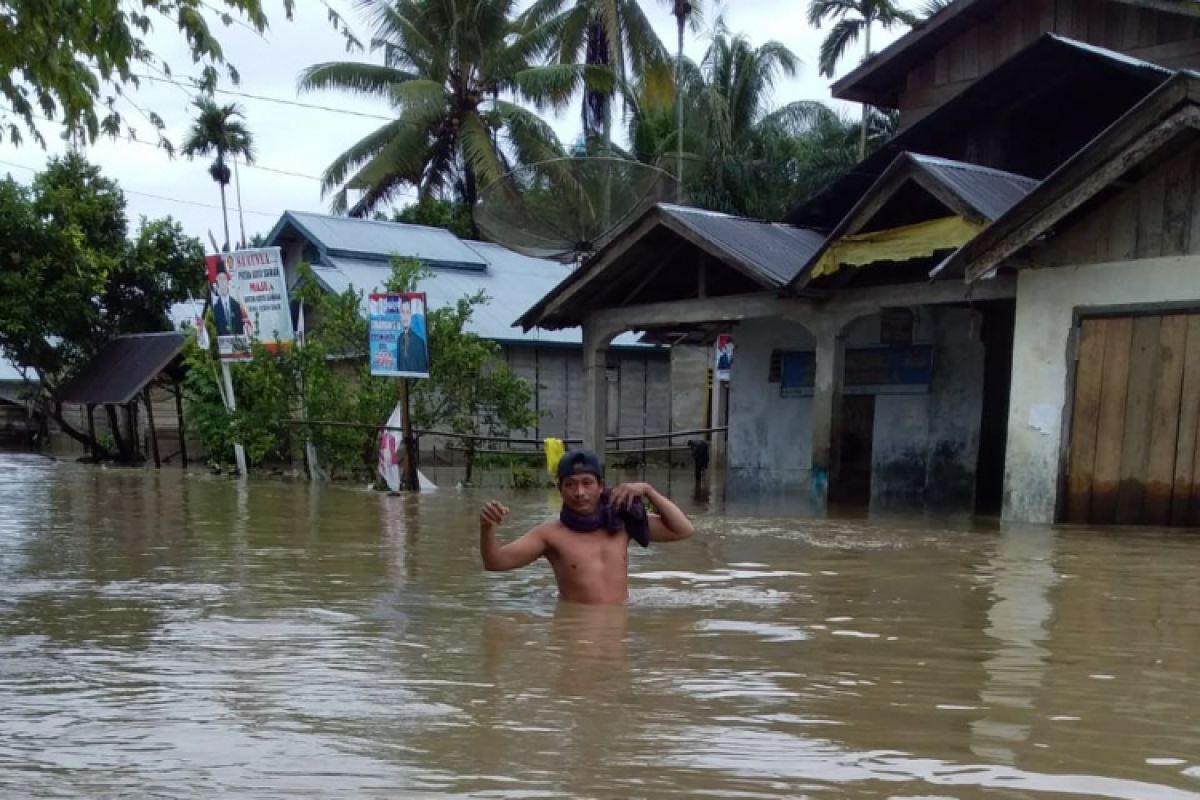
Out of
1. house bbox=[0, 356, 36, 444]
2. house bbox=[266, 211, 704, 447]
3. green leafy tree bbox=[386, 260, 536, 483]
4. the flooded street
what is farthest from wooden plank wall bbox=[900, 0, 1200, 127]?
house bbox=[0, 356, 36, 444]

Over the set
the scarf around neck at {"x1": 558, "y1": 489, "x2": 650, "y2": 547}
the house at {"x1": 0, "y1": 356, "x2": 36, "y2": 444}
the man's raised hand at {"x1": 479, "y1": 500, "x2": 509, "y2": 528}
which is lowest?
the house at {"x1": 0, "y1": 356, "x2": 36, "y2": 444}

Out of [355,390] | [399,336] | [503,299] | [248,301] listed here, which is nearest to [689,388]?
[503,299]

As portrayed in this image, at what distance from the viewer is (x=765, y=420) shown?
1662 cm

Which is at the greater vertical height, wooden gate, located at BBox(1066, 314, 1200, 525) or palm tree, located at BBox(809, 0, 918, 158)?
palm tree, located at BBox(809, 0, 918, 158)

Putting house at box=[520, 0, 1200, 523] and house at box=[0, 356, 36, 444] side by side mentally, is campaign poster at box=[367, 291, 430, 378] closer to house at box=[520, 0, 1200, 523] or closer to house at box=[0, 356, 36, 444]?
house at box=[520, 0, 1200, 523]

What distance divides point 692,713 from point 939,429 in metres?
11.1

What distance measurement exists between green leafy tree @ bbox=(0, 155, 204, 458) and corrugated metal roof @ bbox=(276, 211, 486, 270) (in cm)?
318

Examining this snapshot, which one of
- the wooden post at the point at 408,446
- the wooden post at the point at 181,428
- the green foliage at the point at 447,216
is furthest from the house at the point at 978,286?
the green foliage at the point at 447,216

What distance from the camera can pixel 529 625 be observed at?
582cm

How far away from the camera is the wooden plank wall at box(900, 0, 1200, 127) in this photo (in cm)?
1371

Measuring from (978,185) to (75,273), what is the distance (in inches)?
837

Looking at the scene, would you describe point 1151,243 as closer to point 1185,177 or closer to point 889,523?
point 1185,177

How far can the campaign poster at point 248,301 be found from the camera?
17734 millimetres

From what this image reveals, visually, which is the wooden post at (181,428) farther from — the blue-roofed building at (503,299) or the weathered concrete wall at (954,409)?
the weathered concrete wall at (954,409)
